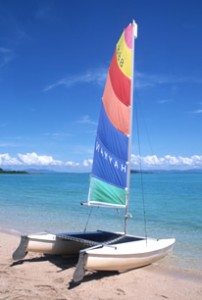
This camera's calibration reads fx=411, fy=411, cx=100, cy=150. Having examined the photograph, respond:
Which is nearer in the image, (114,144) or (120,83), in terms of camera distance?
(114,144)

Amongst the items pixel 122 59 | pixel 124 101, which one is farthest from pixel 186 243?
pixel 122 59

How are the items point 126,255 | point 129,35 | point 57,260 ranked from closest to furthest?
point 126,255 < point 57,260 < point 129,35

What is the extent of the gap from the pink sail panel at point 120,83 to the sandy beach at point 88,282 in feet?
14.7

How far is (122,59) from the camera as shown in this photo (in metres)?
11.5

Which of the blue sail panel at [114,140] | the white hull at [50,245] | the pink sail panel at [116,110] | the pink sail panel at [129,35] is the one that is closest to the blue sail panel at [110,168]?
the blue sail panel at [114,140]

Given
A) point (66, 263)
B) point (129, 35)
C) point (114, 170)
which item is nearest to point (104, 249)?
point (66, 263)

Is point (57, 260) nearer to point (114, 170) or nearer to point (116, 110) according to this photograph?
point (114, 170)

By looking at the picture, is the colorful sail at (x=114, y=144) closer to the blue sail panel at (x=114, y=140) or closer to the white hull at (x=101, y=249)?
the blue sail panel at (x=114, y=140)

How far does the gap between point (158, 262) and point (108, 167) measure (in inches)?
113

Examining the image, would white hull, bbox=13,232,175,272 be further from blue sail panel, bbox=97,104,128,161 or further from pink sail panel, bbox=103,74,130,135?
pink sail panel, bbox=103,74,130,135

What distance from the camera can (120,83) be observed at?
11.3 meters

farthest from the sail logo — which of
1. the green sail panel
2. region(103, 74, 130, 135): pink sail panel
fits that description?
region(103, 74, 130, 135): pink sail panel

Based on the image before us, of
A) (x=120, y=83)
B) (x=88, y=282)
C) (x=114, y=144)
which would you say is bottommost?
(x=88, y=282)

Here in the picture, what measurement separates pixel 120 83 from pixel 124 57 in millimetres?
785
